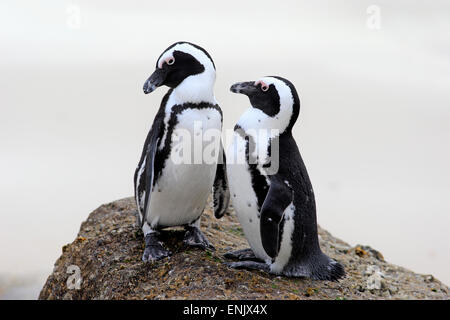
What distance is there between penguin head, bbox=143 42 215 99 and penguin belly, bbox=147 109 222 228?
23cm

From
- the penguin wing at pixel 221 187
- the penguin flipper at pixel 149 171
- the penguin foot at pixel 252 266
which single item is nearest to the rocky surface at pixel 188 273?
the penguin foot at pixel 252 266

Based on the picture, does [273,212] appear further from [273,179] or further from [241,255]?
[241,255]

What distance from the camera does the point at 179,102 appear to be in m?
4.29

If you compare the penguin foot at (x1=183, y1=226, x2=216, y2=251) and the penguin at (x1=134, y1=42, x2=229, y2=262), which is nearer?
the penguin at (x1=134, y1=42, x2=229, y2=262)

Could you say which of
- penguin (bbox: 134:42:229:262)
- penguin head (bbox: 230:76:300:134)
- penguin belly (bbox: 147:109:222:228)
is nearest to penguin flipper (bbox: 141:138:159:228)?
penguin (bbox: 134:42:229:262)

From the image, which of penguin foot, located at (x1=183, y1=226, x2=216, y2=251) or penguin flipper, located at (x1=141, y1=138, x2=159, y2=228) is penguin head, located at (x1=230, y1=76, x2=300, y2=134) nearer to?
penguin flipper, located at (x1=141, y1=138, x2=159, y2=228)

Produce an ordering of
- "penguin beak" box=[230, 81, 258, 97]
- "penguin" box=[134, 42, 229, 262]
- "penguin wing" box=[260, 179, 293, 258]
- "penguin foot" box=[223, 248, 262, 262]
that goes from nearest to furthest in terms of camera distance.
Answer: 1. "penguin wing" box=[260, 179, 293, 258]
2. "penguin beak" box=[230, 81, 258, 97]
3. "penguin" box=[134, 42, 229, 262]
4. "penguin foot" box=[223, 248, 262, 262]

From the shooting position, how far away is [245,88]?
417 centimetres

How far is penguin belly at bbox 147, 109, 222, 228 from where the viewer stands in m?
4.26

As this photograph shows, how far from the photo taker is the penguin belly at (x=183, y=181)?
4262 millimetres

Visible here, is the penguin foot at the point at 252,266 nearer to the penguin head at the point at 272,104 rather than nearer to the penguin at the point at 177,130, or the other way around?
the penguin at the point at 177,130

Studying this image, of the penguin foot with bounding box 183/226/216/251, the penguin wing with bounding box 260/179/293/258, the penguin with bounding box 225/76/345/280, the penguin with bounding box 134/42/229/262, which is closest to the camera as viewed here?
the penguin wing with bounding box 260/179/293/258

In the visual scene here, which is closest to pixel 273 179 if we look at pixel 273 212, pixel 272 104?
pixel 273 212

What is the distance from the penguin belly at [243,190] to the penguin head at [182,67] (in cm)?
47
